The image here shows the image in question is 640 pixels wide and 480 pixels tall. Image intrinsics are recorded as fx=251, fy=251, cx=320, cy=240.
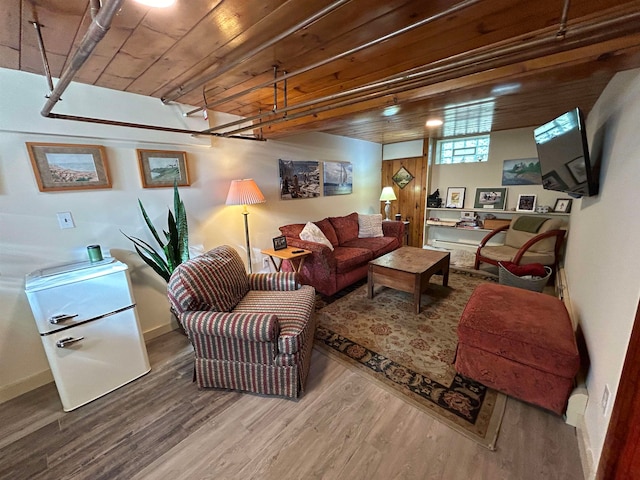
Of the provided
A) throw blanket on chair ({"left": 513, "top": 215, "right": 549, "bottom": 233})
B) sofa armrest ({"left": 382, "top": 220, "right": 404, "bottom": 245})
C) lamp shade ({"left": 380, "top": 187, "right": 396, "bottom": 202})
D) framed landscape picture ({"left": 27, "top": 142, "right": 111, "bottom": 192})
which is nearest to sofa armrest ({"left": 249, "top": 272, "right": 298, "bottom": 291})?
framed landscape picture ({"left": 27, "top": 142, "right": 111, "bottom": 192})

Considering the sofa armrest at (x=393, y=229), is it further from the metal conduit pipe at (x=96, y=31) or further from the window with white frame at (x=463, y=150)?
the metal conduit pipe at (x=96, y=31)

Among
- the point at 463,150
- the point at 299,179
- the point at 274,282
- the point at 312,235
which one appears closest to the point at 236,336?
the point at 274,282

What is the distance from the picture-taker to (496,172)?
441 cm

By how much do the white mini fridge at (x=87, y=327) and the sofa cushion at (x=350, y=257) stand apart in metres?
2.12

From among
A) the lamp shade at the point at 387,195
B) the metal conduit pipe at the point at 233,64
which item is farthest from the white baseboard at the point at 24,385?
the lamp shade at the point at 387,195

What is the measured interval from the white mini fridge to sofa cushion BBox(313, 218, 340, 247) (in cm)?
249

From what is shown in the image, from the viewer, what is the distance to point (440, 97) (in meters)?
1.71

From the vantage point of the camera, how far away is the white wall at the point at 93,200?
181 centimetres

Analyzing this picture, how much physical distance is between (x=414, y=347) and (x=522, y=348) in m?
0.83

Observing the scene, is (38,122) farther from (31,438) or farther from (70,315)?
(31,438)

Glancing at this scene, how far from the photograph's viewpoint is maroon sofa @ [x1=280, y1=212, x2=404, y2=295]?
3090 millimetres

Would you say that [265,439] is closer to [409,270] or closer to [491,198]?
[409,270]

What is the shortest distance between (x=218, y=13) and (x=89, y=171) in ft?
5.77

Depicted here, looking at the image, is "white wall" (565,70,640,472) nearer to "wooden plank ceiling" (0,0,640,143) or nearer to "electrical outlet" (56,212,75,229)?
"wooden plank ceiling" (0,0,640,143)
